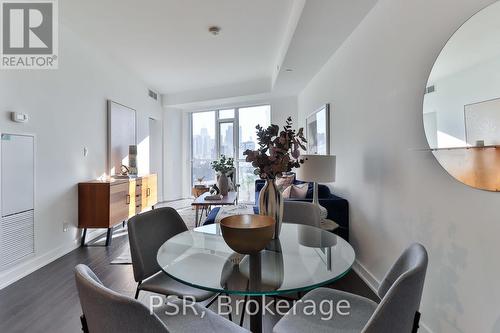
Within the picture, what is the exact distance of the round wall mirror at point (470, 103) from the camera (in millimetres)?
1244

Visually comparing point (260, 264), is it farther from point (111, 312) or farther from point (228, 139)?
point (228, 139)

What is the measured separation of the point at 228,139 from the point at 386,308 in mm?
6322

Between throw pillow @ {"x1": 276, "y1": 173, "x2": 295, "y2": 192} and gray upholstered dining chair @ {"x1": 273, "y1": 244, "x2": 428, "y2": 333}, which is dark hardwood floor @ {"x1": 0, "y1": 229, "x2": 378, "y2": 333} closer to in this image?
gray upholstered dining chair @ {"x1": 273, "y1": 244, "x2": 428, "y2": 333}

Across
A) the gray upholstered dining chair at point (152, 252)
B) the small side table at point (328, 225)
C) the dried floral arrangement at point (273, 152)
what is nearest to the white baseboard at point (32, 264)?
the gray upholstered dining chair at point (152, 252)

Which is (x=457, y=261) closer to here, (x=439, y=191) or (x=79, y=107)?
(x=439, y=191)

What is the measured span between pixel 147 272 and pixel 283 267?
936mm

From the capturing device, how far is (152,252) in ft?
5.86

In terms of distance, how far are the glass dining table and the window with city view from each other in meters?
4.95

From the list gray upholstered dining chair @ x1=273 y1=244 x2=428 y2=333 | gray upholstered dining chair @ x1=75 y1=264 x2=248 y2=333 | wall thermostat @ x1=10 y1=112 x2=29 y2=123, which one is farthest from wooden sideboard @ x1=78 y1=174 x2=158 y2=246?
gray upholstered dining chair @ x1=273 y1=244 x2=428 y2=333

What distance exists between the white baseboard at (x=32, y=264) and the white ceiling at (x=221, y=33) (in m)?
2.81

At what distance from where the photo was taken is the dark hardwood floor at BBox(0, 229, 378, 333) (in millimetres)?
1935

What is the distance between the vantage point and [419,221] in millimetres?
1831

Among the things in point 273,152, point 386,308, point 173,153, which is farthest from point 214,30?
point 173,153

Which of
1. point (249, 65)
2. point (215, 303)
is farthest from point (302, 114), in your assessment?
point (215, 303)
